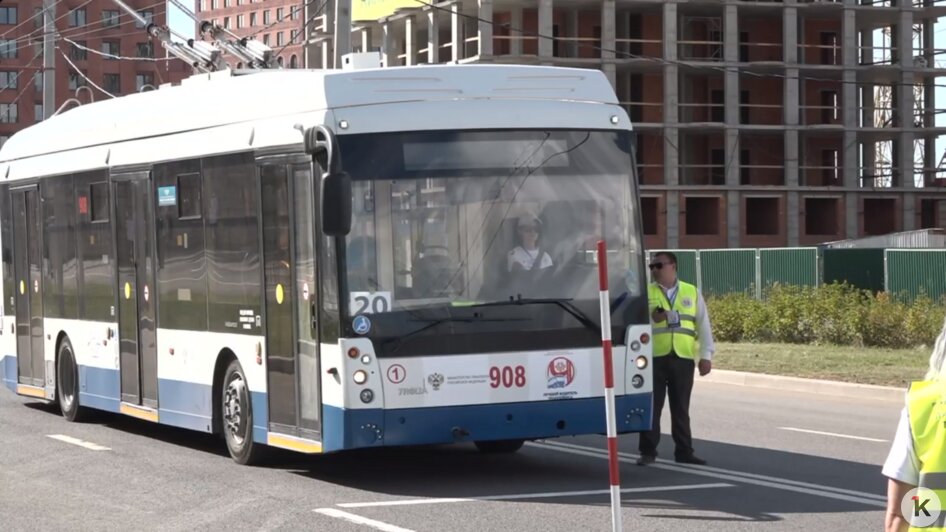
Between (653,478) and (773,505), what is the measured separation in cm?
174

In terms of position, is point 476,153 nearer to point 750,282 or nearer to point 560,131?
point 560,131

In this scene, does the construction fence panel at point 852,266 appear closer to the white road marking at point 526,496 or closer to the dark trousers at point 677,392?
the dark trousers at point 677,392

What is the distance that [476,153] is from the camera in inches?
502

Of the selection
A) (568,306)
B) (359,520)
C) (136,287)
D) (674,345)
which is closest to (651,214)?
(136,287)

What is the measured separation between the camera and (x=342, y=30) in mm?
26094

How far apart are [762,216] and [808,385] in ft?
181

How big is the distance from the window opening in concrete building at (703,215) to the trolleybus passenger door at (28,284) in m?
58.2

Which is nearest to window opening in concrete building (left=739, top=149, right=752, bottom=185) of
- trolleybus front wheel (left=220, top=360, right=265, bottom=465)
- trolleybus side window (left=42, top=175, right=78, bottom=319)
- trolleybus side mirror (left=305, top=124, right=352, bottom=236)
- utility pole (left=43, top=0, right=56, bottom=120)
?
utility pole (left=43, top=0, right=56, bottom=120)

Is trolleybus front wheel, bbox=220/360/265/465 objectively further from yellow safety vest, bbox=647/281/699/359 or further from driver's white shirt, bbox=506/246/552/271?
yellow safety vest, bbox=647/281/699/359

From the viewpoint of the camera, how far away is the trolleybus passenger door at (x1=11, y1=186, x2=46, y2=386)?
1964 cm

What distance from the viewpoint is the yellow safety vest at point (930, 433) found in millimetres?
4523

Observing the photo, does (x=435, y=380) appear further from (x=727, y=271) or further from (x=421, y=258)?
(x=727, y=271)

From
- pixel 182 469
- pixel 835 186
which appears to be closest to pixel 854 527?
pixel 182 469

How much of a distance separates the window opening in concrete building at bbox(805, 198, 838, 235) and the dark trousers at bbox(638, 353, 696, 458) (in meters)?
65.4
